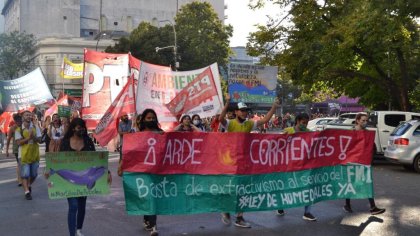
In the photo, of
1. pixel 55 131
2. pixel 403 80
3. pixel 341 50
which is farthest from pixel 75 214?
pixel 403 80

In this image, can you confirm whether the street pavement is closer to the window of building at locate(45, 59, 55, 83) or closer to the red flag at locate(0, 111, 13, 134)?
the red flag at locate(0, 111, 13, 134)

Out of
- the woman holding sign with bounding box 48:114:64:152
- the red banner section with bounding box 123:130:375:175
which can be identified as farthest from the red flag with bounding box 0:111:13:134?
the red banner section with bounding box 123:130:375:175

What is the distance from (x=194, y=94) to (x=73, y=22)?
222 ft

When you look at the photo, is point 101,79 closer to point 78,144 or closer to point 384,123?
point 384,123

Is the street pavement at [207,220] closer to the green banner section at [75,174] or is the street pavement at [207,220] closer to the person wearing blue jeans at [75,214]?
the person wearing blue jeans at [75,214]

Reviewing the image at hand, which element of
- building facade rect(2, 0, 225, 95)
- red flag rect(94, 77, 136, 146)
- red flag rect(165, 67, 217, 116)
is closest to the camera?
red flag rect(94, 77, 136, 146)

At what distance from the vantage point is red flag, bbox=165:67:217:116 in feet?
42.6

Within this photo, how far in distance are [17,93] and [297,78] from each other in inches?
471

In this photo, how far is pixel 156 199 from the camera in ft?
22.7

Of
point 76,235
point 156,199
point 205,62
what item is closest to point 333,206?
point 156,199

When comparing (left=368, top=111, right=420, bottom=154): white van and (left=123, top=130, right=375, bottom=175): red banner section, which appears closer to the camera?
(left=123, top=130, right=375, bottom=175): red banner section

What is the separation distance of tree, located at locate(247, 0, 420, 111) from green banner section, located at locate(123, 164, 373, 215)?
11424 mm

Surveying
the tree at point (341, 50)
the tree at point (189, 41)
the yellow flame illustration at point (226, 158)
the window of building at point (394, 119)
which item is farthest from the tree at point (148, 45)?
the yellow flame illustration at point (226, 158)

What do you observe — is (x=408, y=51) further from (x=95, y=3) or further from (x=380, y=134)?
(x=95, y=3)
